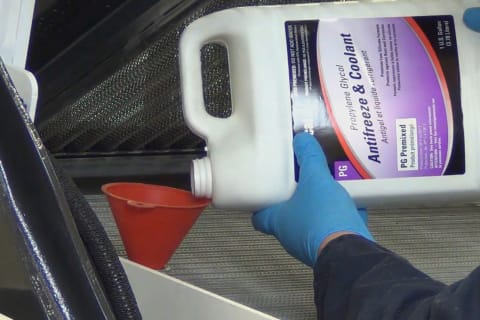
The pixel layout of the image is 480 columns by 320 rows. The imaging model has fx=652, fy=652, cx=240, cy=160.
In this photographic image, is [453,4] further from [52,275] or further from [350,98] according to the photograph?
[52,275]

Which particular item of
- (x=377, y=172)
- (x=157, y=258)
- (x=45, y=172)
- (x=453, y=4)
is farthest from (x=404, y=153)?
(x=45, y=172)

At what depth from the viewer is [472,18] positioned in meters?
0.85

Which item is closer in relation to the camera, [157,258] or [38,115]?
[157,258]

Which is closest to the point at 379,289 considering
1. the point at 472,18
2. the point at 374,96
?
the point at 374,96

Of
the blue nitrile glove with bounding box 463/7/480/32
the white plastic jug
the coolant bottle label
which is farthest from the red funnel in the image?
the blue nitrile glove with bounding box 463/7/480/32

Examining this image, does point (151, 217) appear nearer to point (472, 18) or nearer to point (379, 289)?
point (379, 289)

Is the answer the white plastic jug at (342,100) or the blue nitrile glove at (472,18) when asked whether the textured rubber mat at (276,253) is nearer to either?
the white plastic jug at (342,100)

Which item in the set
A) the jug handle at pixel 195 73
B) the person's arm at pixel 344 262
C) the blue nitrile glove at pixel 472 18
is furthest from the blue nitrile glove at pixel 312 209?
the blue nitrile glove at pixel 472 18

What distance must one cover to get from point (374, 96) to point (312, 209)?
169 millimetres

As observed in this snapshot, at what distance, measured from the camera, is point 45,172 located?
458 mm

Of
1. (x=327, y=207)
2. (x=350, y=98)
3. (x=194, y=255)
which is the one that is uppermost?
(x=350, y=98)

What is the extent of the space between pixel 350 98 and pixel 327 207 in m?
0.15

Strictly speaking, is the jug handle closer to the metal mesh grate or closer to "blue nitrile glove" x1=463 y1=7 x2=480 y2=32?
the metal mesh grate

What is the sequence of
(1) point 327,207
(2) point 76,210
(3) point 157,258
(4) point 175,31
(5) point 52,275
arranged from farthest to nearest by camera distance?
1. (4) point 175,31
2. (3) point 157,258
3. (1) point 327,207
4. (2) point 76,210
5. (5) point 52,275
